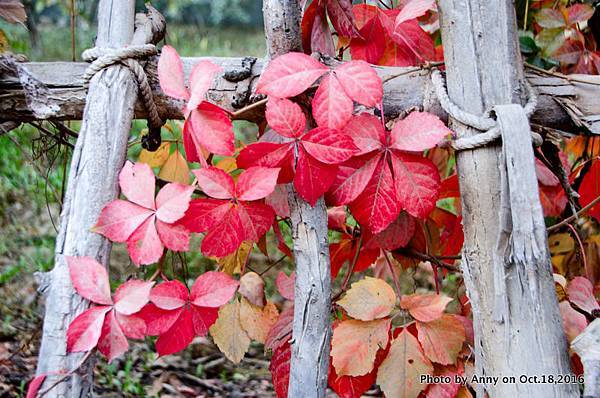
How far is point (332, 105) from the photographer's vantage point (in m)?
0.84

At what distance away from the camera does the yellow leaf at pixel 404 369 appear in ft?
3.02

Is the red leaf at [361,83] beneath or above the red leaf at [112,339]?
above

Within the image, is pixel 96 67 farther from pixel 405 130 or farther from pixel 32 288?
pixel 32 288

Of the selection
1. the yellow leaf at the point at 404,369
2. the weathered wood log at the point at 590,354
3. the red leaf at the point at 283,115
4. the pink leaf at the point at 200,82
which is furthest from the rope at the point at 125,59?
the weathered wood log at the point at 590,354

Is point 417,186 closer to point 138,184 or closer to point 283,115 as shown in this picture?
point 283,115

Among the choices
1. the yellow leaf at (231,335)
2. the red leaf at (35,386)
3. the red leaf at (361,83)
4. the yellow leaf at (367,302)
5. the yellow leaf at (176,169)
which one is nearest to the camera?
the red leaf at (35,386)

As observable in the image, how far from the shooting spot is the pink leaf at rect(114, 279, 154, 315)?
76 centimetres

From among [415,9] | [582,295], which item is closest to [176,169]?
[415,9]

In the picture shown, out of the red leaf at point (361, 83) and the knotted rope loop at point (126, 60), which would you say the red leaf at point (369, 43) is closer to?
the red leaf at point (361, 83)

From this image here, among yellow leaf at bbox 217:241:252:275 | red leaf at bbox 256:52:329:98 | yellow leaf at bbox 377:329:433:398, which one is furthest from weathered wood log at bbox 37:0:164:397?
yellow leaf at bbox 377:329:433:398

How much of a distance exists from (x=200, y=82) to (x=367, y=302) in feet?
1.43

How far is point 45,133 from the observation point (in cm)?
114

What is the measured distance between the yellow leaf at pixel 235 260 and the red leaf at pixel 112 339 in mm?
383

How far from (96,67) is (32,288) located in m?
1.47
